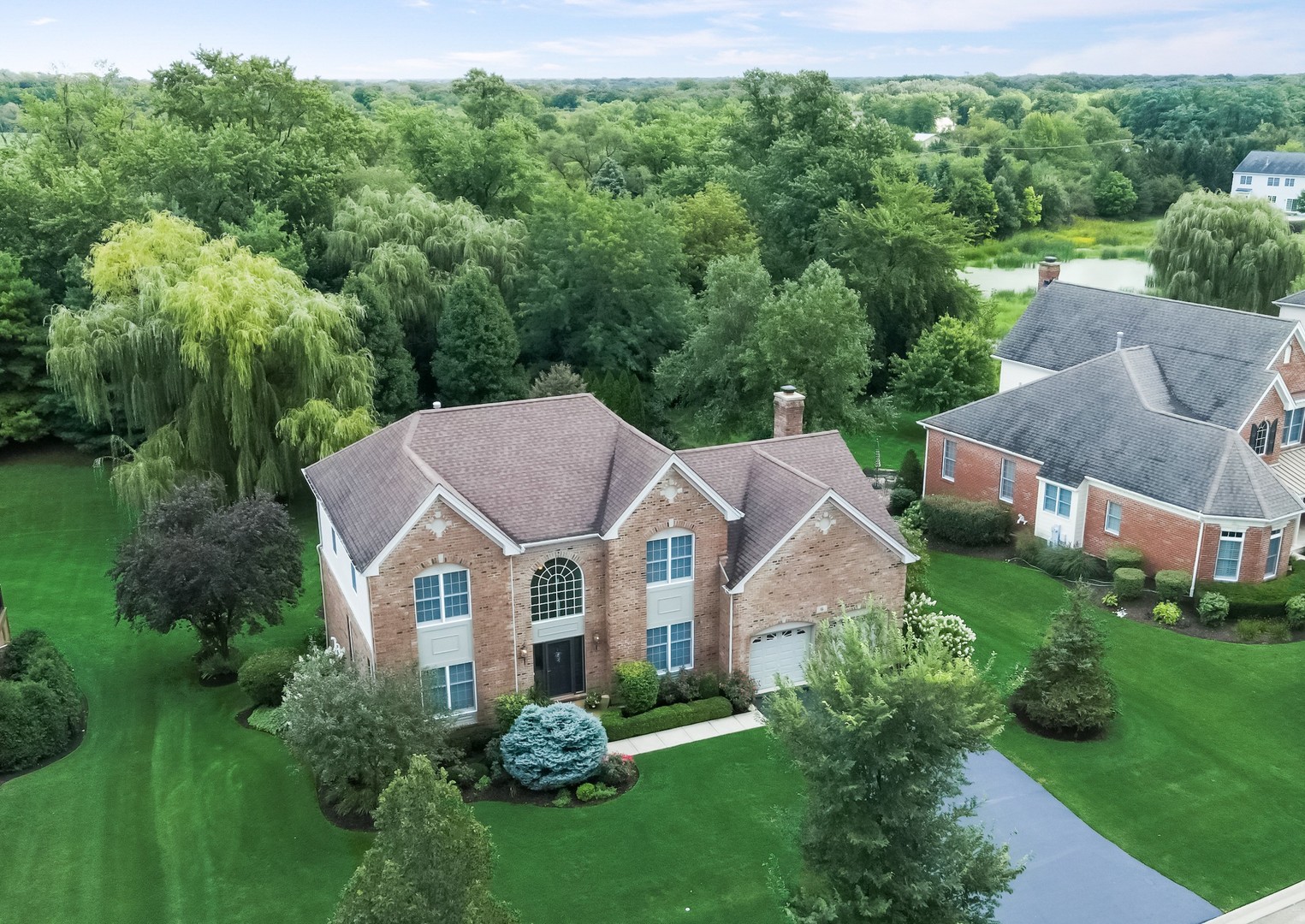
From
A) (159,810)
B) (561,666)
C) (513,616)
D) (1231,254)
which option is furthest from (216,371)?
(1231,254)

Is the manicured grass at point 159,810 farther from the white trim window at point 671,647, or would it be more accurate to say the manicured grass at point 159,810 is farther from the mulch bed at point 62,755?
the white trim window at point 671,647

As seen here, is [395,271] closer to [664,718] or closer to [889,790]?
[664,718]

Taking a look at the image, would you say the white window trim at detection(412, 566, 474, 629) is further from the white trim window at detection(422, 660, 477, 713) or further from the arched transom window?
the arched transom window

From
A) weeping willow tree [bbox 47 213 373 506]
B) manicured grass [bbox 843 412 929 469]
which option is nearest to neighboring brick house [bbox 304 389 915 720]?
weeping willow tree [bbox 47 213 373 506]

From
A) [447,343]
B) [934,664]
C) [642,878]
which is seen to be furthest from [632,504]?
[447,343]

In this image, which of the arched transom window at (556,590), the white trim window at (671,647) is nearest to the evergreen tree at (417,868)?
the arched transom window at (556,590)

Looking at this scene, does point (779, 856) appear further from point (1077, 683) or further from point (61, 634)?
point (61, 634)
